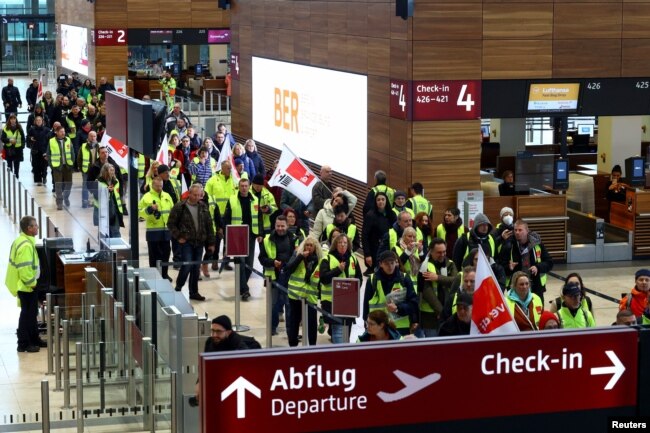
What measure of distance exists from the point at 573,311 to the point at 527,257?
10.7 feet

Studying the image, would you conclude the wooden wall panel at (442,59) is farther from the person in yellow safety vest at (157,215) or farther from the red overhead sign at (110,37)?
the red overhead sign at (110,37)

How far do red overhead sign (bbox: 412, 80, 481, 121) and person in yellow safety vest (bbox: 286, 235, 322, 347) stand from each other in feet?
20.0

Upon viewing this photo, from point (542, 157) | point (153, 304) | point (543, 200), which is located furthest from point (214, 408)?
point (542, 157)

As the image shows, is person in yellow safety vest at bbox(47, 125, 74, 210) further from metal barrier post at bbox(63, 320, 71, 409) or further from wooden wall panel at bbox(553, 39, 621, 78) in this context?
metal barrier post at bbox(63, 320, 71, 409)

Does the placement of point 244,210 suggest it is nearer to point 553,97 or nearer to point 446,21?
point 446,21

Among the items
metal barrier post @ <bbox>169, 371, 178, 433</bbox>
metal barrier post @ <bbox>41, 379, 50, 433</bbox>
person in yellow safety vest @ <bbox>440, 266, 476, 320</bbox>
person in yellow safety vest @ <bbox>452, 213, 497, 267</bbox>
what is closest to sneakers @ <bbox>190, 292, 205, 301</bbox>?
person in yellow safety vest @ <bbox>452, 213, 497, 267</bbox>

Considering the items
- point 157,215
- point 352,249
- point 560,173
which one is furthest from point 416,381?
point 560,173

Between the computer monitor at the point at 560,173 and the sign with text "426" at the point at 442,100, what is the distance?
1.79 m

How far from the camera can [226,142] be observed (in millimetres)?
23984

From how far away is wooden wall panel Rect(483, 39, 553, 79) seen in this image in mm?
20391

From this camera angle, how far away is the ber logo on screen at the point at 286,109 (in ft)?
86.3

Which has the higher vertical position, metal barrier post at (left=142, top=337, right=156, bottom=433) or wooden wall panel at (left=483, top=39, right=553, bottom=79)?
wooden wall panel at (left=483, top=39, right=553, bottom=79)

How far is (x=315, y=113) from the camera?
2489 cm

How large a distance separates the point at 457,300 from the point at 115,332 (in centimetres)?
365
